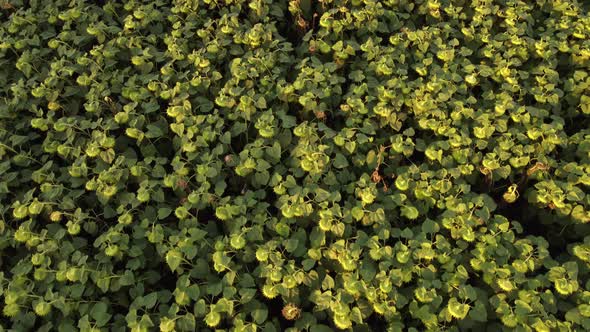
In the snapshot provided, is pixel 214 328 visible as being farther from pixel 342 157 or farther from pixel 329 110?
pixel 329 110

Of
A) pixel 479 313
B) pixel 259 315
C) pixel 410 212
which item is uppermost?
pixel 410 212

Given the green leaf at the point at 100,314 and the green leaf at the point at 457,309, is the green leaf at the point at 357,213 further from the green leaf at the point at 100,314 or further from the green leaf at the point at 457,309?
the green leaf at the point at 100,314

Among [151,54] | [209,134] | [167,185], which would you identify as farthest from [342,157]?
[151,54]

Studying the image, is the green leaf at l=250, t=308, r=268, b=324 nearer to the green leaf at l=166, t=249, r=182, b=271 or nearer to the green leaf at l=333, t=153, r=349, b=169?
the green leaf at l=166, t=249, r=182, b=271

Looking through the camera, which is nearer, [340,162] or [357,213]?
[357,213]

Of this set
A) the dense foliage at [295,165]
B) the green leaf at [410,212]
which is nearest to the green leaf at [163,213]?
the dense foliage at [295,165]

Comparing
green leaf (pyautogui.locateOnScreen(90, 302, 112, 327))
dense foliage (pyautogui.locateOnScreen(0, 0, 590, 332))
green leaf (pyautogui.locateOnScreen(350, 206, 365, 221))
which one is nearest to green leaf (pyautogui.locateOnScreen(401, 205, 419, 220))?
dense foliage (pyautogui.locateOnScreen(0, 0, 590, 332))

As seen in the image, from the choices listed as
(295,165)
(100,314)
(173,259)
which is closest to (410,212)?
(295,165)

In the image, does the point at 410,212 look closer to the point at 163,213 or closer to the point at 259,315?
the point at 259,315
